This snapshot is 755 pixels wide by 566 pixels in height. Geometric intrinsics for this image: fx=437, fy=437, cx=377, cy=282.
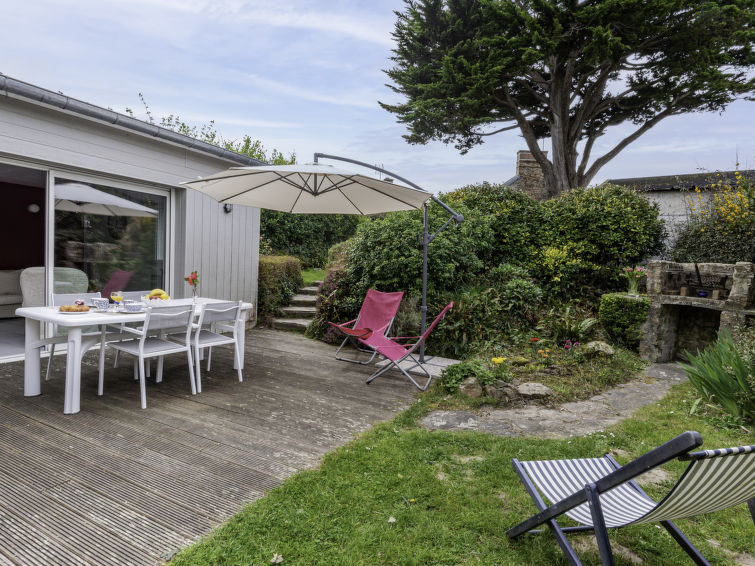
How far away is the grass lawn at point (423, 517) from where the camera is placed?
203 centimetres

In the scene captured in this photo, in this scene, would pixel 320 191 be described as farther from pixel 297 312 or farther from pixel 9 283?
pixel 9 283

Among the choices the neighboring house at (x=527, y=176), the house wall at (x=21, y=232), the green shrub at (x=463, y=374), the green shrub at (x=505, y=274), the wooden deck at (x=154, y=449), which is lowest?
the wooden deck at (x=154, y=449)

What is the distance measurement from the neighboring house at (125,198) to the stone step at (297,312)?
2.38 ft

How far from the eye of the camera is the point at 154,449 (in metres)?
3.02

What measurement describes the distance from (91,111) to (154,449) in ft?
13.7

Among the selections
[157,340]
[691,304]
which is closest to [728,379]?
[691,304]

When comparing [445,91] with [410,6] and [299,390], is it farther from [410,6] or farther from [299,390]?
[299,390]

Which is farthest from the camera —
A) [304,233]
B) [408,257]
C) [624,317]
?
[304,233]

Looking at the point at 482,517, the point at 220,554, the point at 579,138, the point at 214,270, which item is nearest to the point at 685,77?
the point at 579,138

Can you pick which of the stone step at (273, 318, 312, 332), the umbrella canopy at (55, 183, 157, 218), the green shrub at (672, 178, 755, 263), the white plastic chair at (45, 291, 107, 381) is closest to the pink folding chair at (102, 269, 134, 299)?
the white plastic chair at (45, 291, 107, 381)

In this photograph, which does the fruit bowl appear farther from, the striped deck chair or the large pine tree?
the large pine tree

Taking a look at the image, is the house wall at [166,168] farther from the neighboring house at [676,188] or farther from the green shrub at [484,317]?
the neighboring house at [676,188]

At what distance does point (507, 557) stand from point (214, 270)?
620 cm

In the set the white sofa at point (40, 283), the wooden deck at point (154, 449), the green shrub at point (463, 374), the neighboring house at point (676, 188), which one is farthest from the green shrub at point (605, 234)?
the white sofa at point (40, 283)
